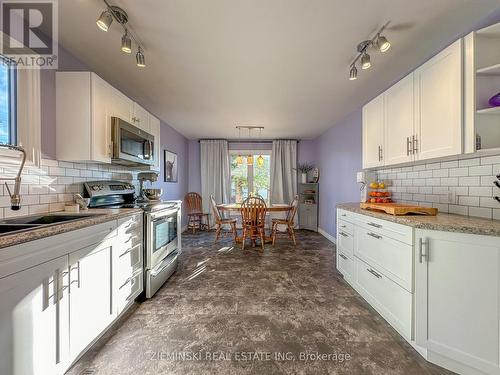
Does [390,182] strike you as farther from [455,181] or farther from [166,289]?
[166,289]

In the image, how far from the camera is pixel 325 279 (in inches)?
96.4

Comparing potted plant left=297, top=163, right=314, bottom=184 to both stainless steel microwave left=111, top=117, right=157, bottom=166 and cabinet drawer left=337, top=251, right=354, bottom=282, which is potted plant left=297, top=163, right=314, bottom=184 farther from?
stainless steel microwave left=111, top=117, right=157, bottom=166

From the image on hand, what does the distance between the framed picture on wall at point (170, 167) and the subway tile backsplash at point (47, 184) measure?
183 cm

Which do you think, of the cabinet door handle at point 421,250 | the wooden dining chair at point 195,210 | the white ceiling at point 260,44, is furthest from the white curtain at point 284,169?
the cabinet door handle at point 421,250

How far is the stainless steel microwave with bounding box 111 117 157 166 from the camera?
6.42 feet

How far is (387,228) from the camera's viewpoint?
A: 1634 mm

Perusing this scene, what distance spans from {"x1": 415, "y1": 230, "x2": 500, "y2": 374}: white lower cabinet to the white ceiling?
5.19 ft

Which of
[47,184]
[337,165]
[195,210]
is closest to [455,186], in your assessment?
[337,165]

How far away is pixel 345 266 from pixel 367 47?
2.25m

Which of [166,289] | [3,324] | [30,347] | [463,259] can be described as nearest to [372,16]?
[463,259]

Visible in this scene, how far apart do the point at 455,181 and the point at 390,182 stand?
2.63 feet

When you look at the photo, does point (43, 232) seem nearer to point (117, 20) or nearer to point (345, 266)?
point (117, 20)

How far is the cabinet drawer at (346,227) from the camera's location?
221 centimetres

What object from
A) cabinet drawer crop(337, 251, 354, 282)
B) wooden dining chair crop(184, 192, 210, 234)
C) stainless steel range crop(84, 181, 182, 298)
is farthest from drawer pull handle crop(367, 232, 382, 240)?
wooden dining chair crop(184, 192, 210, 234)
